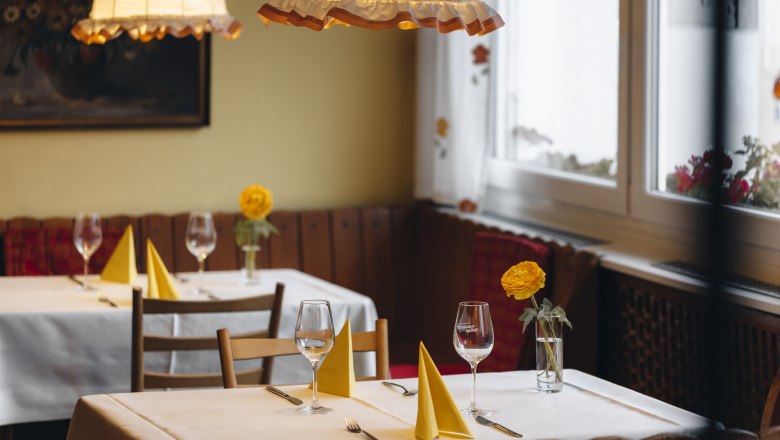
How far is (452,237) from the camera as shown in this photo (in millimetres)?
4578

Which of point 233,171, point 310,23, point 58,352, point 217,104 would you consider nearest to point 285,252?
point 233,171

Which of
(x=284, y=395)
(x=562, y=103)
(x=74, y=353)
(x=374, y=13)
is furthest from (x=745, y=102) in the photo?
(x=562, y=103)

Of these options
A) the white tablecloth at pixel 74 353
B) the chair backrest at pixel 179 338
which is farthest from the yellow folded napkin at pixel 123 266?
the chair backrest at pixel 179 338

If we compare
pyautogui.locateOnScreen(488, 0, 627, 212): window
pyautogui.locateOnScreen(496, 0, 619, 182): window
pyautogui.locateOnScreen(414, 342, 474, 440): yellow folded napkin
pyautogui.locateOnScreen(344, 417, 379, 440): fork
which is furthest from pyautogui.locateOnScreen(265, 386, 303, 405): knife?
pyautogui.locateOnScreen(496, 0, 619, 182): window

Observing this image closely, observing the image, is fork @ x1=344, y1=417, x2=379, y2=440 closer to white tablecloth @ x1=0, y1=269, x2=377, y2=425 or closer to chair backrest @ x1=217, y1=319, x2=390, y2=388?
chair backrest @ x1=217, y1=319, x2=390, y2=388

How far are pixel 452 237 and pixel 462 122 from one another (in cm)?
51

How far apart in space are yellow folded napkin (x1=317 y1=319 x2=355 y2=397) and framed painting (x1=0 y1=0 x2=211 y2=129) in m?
2.71

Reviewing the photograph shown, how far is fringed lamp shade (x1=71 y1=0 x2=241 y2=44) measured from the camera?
319 cm

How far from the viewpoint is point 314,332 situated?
1.95 m

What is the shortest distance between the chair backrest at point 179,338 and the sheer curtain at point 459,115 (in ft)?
5.95

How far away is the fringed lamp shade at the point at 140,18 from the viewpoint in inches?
126

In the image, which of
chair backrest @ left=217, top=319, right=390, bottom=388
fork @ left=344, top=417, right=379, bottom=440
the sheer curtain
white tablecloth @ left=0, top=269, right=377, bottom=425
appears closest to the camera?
fork @ left=344, top=417, right=379, bottom=440

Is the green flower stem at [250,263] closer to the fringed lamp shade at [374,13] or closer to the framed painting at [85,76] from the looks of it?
the framed painting at [85,76]

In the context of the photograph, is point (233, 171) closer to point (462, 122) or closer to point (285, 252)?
point (285, 252)
